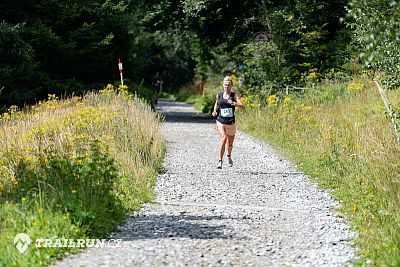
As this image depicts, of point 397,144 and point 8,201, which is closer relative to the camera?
point 8,201

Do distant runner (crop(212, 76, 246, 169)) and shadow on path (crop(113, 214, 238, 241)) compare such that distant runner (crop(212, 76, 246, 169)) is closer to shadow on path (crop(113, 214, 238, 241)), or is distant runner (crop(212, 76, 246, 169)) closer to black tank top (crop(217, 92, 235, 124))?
black tank top (crop(217, 92, 235, 124))

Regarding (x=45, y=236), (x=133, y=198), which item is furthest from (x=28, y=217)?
(x=133, y=198)

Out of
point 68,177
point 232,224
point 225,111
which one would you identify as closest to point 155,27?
point 225,111

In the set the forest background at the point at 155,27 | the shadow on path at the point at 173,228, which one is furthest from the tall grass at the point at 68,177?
the forest background at the point at 155,27

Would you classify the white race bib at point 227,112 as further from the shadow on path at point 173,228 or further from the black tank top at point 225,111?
the shadow on path at point 173,228

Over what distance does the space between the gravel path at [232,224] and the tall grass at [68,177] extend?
31 cm

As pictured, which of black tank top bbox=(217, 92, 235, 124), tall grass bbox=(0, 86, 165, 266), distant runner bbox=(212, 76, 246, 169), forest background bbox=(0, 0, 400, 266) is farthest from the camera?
black tank top bbox=(217, 92, 235, 124)

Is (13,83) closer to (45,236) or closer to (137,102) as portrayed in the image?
(137,102)

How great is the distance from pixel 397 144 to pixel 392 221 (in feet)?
10.3

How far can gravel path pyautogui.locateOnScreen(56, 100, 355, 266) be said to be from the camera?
738cm

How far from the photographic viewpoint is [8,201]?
27.6 feet

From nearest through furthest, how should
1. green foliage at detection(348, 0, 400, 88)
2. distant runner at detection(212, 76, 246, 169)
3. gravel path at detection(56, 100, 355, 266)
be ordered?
gravel path at detection(56, 100, 355, 266), green foliage at detection(348, 0, 400, 88), distant runner at detection(212, 76, 246, 169)

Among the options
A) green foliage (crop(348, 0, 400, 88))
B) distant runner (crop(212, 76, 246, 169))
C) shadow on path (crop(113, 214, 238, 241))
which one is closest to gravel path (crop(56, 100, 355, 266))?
shadow on path (crop(113, 214, 238, 241))

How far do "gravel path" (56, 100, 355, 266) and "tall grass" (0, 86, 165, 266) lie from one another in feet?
1.02
